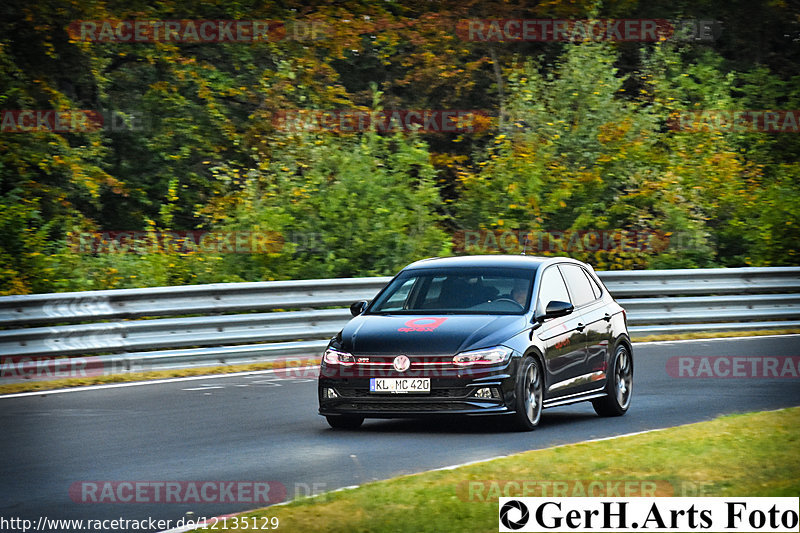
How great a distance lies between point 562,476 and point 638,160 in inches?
692

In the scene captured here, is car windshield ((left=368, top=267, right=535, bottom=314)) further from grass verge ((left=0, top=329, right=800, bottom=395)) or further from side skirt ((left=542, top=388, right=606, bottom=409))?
grass verge ((left=0, top=329, right=800, bottom=395))

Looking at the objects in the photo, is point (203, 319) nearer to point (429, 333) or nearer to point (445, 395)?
point (429, 333)

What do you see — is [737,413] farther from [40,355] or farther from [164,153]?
[164,153]

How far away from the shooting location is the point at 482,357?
38.0ft

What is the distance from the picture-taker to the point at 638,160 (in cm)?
2600

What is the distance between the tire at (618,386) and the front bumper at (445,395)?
1880mm

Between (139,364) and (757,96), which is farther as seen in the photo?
(757,96)

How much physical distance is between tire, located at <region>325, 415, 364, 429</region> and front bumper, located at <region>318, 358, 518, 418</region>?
57 centimetres

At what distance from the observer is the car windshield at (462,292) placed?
12.5 metres

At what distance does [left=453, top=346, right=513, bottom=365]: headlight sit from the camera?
11562 mm

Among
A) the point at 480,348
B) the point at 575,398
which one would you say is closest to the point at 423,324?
the point at 480,348

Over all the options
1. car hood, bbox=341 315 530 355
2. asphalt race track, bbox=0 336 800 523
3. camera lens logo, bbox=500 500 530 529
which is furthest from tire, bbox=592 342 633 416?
camera lens logo, bbox=500 500 530 529

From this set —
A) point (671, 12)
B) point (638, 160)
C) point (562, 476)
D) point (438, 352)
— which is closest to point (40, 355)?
point (438, 352)

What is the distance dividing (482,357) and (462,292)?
125cm
